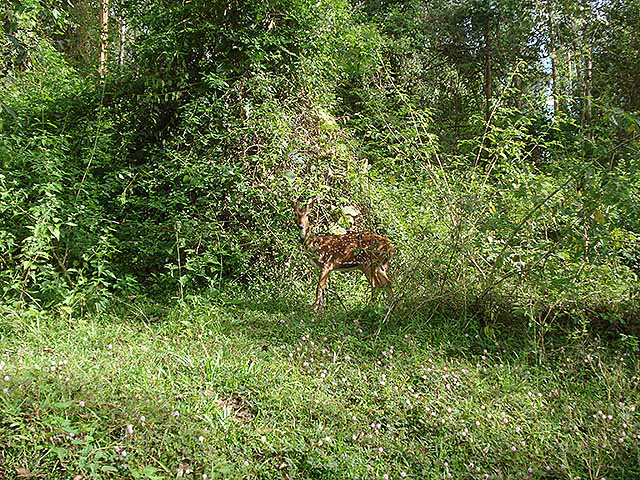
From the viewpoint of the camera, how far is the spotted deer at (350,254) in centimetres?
554

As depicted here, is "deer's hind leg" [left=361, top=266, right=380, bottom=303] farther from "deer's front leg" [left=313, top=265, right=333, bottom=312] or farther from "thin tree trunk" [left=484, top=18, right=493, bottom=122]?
"thin tree trunk" [left=484, top=18, right=493, bottom=122]

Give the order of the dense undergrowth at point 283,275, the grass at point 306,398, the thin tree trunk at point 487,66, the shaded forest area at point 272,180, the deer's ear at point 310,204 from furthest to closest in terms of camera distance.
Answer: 1. the thin tree trunk at point 487,66
2. the deer's ear at point 310,204
3. the shaded forest area at point 272,180
4. the dense undergrowth at point 283,275
5. the grass at point 306,398

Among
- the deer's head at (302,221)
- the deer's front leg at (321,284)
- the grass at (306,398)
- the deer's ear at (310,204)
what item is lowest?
the grass at (306,398)

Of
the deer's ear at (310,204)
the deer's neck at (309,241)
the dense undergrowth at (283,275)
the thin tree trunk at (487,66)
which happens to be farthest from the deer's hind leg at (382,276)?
the thin tree trunk at (487,66)

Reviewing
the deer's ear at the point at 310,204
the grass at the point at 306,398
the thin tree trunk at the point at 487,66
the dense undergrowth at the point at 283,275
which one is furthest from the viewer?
the thin tree trunk at the point at 487,66

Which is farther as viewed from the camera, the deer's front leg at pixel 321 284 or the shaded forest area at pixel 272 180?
the deer's front leg at pixel 321 284

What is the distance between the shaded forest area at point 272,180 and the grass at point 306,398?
38cm

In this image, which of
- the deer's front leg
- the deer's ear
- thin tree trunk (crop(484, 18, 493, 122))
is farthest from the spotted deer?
thin tree trunk (crop(484, 18, 493, 122))

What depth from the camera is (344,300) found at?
19.4 ft

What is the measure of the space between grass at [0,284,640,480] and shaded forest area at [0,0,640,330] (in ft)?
1.26

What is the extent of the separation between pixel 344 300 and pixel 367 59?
11.0ft

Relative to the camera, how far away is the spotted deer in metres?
5.54

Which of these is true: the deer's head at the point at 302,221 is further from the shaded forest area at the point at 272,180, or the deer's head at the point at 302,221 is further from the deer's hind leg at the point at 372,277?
the deer's hind leg at the point at 372,277

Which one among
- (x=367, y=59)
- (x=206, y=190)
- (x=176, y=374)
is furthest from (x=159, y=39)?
(x=176, y=374)
